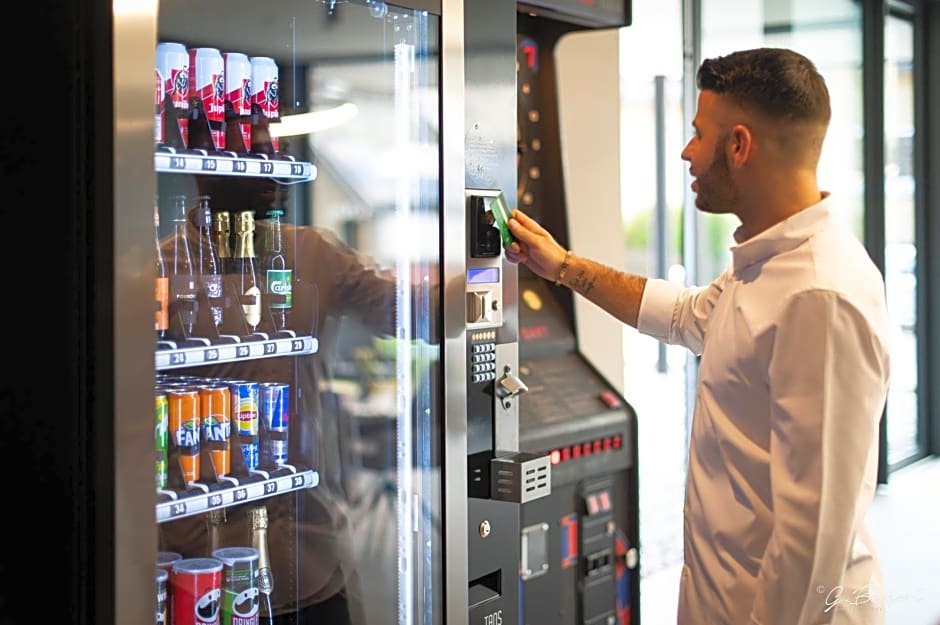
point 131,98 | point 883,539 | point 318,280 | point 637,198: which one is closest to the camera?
point 131,98

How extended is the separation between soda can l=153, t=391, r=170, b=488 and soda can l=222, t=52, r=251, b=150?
0.55 meters

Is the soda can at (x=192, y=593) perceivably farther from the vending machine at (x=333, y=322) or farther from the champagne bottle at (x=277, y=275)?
the champagne bottle at (x=277, y=275)

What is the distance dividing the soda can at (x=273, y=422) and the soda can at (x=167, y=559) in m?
0.26

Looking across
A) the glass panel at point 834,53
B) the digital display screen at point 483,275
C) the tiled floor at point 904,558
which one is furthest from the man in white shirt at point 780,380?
the glass panel at point 834,53

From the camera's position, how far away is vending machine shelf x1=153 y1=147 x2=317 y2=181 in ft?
6.06

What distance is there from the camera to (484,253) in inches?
97.5

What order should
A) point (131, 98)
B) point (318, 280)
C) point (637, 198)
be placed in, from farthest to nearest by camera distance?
1. point (637, 198)
2. point (318, 280)
3. point (131, 98)

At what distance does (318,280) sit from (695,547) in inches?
39.7

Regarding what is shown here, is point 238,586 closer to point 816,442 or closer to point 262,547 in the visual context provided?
point 262,547

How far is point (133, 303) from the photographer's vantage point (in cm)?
169

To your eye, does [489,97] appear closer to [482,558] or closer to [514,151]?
[514,151]

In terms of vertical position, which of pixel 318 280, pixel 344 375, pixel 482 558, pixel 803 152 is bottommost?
pixel 482 558

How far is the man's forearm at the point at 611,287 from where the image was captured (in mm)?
2695

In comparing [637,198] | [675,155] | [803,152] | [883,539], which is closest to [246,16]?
[803,152]
